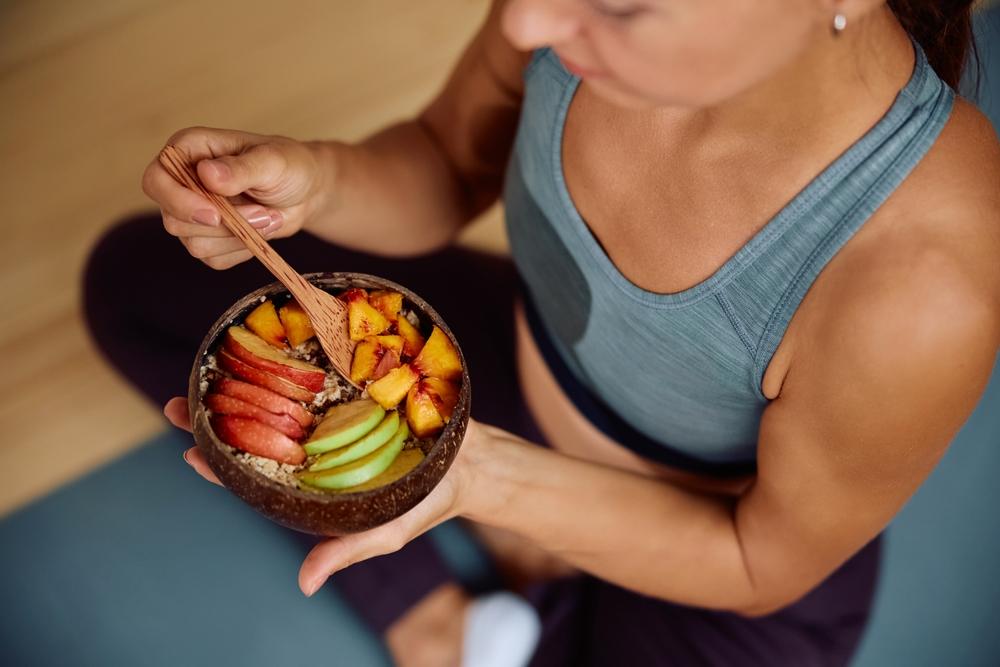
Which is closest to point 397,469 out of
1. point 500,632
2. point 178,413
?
point 178,413

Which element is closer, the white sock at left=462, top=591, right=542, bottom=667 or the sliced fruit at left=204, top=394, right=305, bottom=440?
the sliced fruit at left=204, top=394, right=305, bottom=440

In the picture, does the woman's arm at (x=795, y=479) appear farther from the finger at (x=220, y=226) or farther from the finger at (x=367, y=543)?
the finger at (x=220, y=226)

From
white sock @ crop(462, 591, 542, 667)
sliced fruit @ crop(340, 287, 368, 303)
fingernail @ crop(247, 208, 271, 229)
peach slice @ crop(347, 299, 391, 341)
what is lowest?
white sock @ crop(462, 591, 542, 667)

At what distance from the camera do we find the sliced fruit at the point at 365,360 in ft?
2.49

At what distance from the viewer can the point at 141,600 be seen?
59.0 inches

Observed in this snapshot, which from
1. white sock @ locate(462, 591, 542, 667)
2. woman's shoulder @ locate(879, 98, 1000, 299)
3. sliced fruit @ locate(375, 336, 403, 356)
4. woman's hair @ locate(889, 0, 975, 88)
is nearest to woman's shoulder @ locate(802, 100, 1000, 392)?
woman's shoulder @ locate(879, 98, 1000, 299)

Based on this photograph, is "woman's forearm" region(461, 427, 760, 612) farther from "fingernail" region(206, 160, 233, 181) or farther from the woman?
"fingernail" region(206, 160, 233, 181)

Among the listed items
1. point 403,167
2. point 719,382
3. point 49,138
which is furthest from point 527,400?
point 49,138

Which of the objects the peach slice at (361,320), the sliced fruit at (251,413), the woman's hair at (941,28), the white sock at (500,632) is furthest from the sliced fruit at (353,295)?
the white sock at (500,632)

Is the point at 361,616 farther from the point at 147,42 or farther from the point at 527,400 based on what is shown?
the point at 147,42

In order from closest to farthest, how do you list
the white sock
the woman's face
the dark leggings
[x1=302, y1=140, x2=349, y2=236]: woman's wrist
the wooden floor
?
the woman's face
[x1=302, y1=140, x2=349, y2=236]: woman's wrist
the dark leggings
the white sock
the wooden floor

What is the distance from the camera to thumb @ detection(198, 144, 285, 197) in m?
0.81

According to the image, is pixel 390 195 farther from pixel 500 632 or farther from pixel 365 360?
pixel 500 632

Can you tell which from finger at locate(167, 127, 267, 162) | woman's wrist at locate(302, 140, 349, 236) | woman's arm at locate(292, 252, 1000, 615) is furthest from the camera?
woman's wrist at locate(302, 140, 349, 236)
